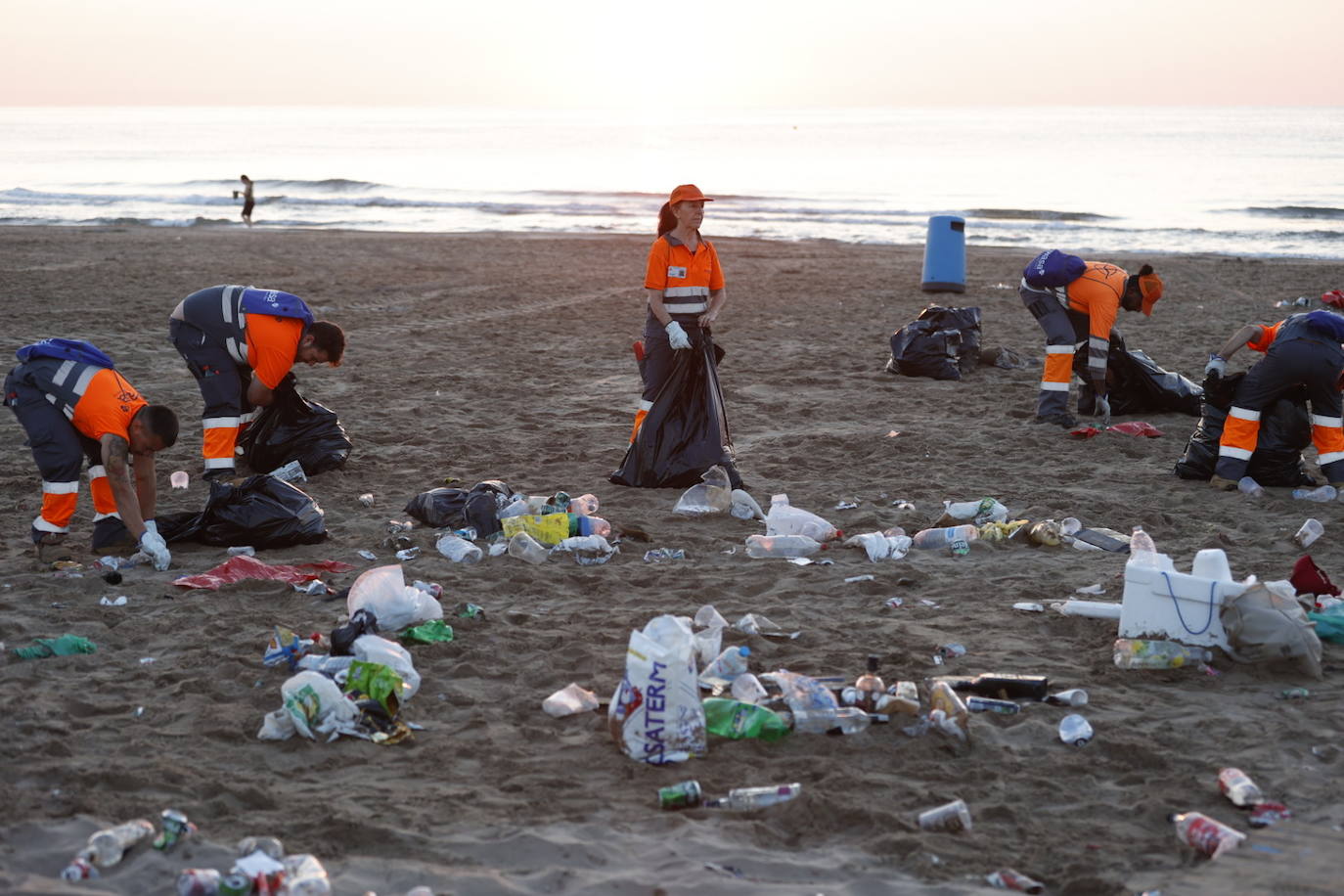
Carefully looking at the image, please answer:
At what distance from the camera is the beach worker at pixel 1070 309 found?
8406 mm

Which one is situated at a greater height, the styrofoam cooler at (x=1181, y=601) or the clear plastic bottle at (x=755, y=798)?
the styrofoam cooler at (x=1181, y=601)

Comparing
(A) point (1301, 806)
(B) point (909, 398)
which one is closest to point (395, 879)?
(A) point (1301, 806)

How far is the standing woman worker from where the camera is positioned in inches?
277

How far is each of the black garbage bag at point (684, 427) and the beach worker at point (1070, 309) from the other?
2750 millimetres

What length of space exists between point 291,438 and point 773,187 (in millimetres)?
32602

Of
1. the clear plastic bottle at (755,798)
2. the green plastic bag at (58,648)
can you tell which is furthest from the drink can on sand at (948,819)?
the green plastic bag at (58,648)

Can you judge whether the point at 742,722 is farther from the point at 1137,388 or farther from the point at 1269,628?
the point at 1137,388

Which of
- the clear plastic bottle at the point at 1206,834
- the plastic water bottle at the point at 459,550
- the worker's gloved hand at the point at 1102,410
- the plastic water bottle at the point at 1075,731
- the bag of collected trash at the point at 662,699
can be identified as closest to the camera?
the clear plastic bottle at the point at 1206,834

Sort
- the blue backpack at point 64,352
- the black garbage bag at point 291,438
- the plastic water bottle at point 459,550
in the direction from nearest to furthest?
1. the blue backpack at point 64,352
2. the plastic water bottle at point 459,550
3. the black garbage bag at point 291,438

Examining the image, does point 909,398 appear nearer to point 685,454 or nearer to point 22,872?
point 685,454

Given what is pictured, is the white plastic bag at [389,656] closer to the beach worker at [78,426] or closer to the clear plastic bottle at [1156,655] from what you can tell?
the beach worker at [78,426]

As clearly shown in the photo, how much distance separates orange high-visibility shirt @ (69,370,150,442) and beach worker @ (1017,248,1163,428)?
5.82m

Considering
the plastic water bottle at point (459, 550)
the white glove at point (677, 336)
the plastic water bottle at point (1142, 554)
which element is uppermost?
the white glove at point (677, 336)

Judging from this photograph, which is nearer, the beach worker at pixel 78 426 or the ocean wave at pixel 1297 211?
the beach worker at pixel 78 426
